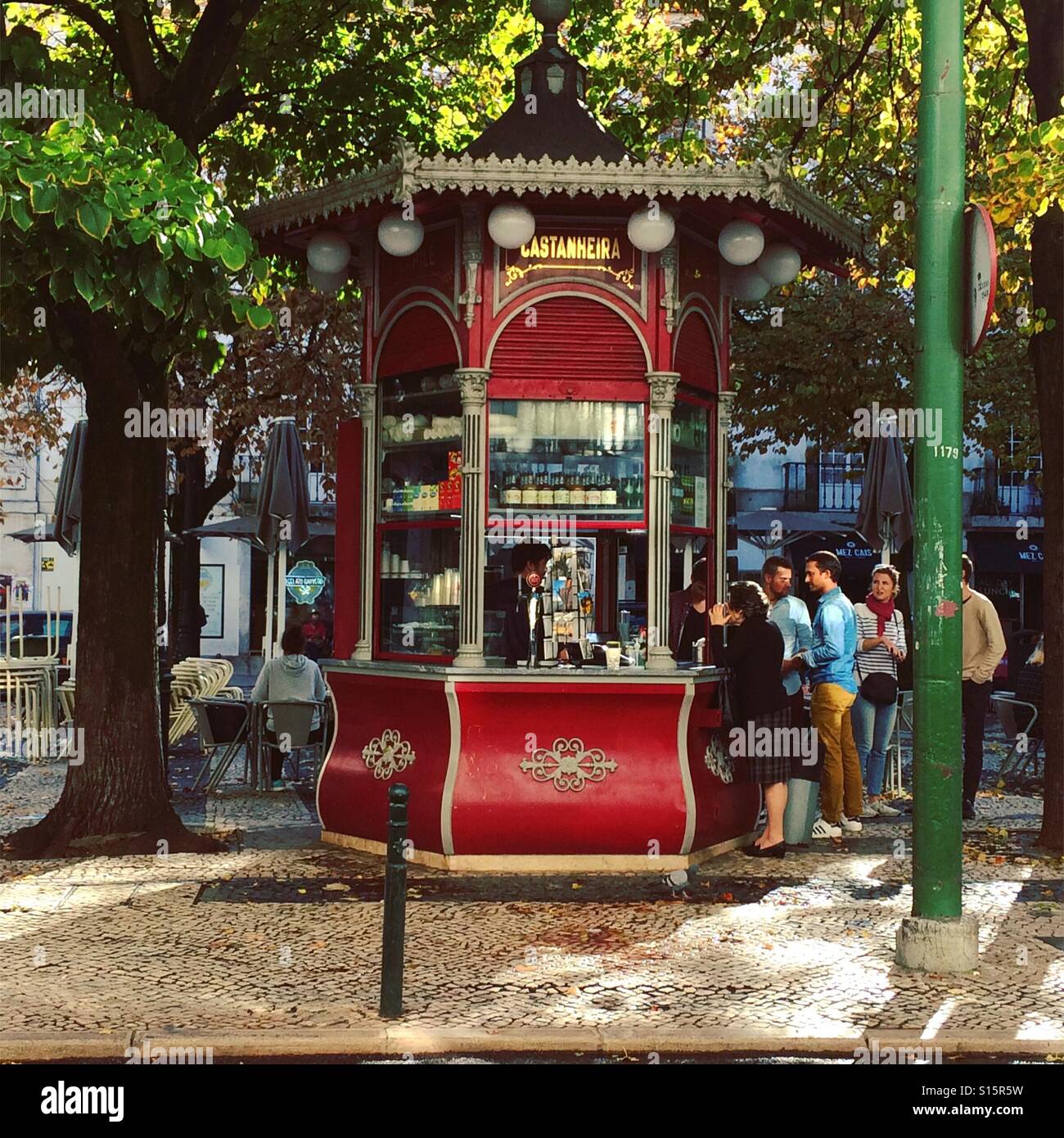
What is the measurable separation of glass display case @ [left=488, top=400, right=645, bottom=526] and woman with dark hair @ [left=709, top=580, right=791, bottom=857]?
942 millimetres

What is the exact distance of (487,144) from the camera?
34.3 feet

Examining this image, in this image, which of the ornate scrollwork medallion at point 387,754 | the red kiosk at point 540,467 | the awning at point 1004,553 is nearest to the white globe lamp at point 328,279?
the red kiosk at point 540,467

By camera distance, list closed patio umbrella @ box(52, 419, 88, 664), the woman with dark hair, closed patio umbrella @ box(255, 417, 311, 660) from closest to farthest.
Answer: the woman with dark hair < closed patio umbrella @ box(255, 417, 311, 660) < closed patio umbrella @ box(52, 419, 88, 664)

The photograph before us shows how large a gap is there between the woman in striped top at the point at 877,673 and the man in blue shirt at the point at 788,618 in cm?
122

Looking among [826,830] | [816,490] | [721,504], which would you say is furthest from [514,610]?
[816,490]

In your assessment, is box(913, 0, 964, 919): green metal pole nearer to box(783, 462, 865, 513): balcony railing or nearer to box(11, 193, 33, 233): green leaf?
box(11, 193, 33, 233): green leaf

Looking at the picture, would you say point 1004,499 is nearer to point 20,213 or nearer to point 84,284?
point 84,284

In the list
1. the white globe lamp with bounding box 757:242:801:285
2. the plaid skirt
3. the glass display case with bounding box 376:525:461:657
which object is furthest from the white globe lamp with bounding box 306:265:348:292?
the plaid skirt

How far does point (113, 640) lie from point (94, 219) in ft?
11.8

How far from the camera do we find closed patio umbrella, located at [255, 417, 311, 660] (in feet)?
49.5

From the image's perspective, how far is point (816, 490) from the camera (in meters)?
39.7

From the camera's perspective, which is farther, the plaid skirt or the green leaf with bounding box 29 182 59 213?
the plaid skirt
